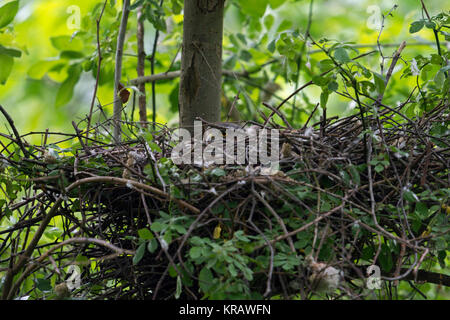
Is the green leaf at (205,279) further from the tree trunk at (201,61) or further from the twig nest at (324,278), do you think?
the tree trunk at (201,61)

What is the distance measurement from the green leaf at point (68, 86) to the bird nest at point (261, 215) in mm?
1058

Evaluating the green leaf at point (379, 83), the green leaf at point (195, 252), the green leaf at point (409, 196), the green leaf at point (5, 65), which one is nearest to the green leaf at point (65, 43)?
the green leaf at point (5, 65)

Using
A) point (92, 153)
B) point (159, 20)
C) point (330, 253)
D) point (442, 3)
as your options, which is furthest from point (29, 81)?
point (442, 3)

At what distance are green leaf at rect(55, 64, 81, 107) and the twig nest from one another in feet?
5.64

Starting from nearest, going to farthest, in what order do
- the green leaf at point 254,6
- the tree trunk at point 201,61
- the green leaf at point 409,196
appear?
the green leaf at point 409,196
the tree trunk at point 201,61
the green leaf at point 254,6

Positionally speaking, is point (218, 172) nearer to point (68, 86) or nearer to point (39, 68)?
point (68, 86)

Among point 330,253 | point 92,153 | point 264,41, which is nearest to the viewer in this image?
point 330,253

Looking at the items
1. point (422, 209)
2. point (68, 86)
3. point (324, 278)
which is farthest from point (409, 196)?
point (68, 86)

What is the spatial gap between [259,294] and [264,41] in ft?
5.77

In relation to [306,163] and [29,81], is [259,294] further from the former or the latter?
[29,81]

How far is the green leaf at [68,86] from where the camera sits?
2223 mm

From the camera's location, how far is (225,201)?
40.4 inches

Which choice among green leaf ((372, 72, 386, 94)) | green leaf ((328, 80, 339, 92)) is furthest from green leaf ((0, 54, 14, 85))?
green leaf ((372, 72, 386, 94))

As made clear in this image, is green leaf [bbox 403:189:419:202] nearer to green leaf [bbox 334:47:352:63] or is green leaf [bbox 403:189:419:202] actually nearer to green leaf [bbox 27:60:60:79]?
green leaf [bbox 334:47:352:63]
